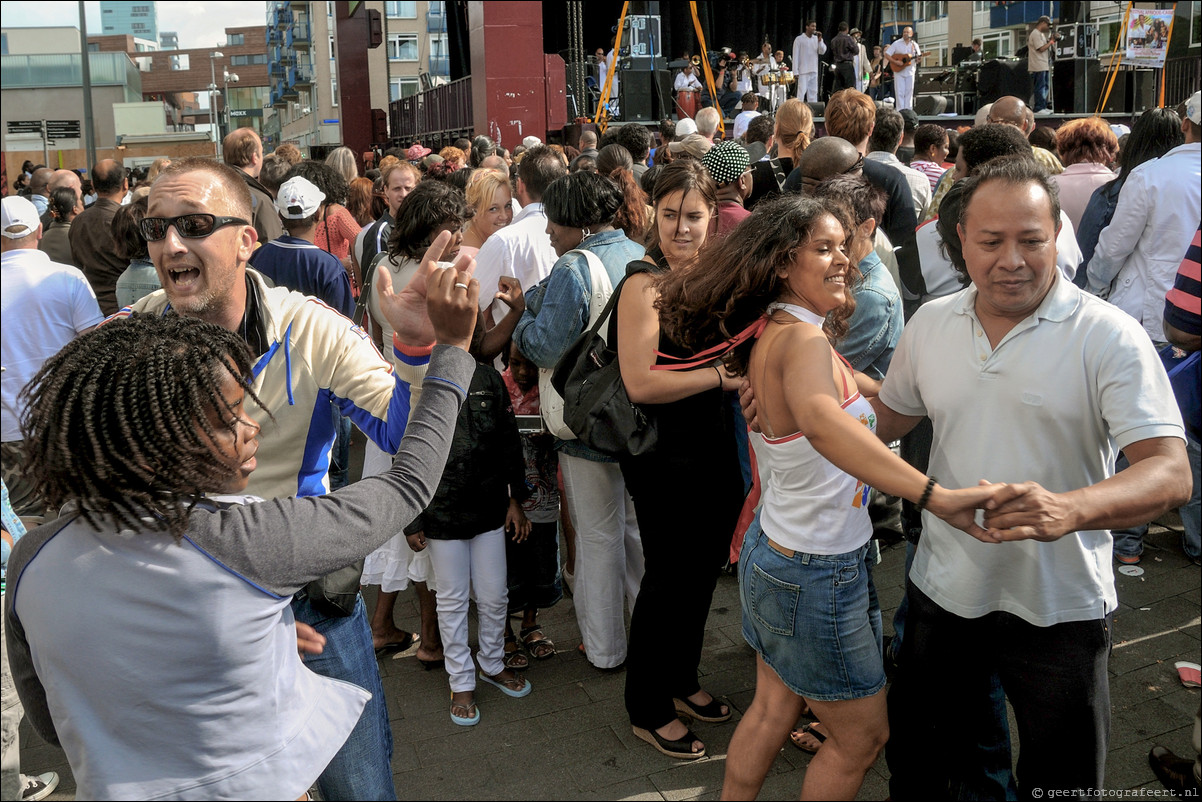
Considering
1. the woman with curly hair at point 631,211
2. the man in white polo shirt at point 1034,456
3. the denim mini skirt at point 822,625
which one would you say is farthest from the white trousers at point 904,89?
the denim mini skirt at point 822,625

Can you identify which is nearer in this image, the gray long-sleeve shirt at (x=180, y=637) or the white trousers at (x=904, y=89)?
the gray long-sleeve shirt at (x=180, y=637)

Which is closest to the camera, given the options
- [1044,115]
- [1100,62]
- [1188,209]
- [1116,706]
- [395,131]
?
[1116,706]

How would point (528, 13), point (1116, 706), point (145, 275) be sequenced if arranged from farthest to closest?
1. point (528, 13)
2. point (145, 275)
3. point (1116, 706)

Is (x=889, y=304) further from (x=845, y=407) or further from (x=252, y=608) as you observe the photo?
(x=252, y=608)

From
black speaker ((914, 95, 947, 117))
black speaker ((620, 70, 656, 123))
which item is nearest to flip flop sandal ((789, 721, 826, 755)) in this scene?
black speaker ((620, 70, 656, 123))

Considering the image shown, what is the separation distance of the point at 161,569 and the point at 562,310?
220 centimetres

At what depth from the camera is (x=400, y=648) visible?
4.20 meters

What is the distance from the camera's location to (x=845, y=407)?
2391 millimetres

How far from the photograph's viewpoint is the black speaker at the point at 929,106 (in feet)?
55.1

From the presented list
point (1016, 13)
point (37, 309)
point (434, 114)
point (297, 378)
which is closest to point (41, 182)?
point (37, 309)

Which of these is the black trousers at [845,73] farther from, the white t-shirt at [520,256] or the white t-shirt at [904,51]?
the white t-shirt at [520,256]

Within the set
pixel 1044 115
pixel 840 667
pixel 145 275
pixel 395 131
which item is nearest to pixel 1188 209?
pixel 840 667

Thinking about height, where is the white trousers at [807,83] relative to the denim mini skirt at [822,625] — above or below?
above

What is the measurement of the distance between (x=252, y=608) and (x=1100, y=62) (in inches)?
828
